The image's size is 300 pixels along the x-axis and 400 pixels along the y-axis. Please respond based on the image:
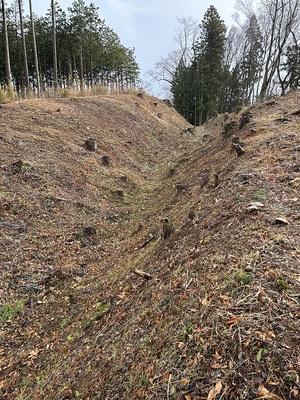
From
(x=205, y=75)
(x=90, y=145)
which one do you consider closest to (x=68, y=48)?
(x=205, y=75)

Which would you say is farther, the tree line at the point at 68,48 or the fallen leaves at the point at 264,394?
the tree line at the point at 68,48

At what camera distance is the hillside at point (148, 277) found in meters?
1.59

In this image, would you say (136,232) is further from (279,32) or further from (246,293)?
(279,32)

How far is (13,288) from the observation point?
→ 3535 millimetres

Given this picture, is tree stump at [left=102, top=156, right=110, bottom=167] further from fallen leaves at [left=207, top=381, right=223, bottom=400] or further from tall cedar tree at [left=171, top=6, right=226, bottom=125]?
tall cedar tree at [left=171, top=6, right=226, bottom=125]

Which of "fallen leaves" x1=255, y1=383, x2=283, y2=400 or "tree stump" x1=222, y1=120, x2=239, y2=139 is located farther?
"tree stump" x1=222, y1=120, x2=239, y2=139

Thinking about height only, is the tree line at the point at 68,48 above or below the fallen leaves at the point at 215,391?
above

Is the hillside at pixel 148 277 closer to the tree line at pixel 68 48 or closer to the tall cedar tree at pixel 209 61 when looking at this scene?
the tree line at pixel 68 48

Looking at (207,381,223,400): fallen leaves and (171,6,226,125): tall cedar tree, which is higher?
(171,6,226,125): tall cedar tree

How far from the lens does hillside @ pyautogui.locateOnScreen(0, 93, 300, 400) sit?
1.59 m

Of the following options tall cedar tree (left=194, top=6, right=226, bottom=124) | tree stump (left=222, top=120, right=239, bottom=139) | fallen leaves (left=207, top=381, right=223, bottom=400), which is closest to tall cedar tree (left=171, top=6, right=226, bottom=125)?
tall cedar tree (left=194, top=6, right=226, bottom=124)

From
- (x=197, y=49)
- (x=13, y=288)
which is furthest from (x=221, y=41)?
(x=13, y=288)

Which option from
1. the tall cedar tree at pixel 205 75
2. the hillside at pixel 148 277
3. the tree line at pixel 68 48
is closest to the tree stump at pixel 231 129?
the hillside at pixel 148 277

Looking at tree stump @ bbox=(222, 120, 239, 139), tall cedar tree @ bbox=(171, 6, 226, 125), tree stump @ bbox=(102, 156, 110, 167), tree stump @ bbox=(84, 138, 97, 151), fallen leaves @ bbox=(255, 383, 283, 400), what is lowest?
fallen leaves @ bbox=(255, 383, 283, 400)
